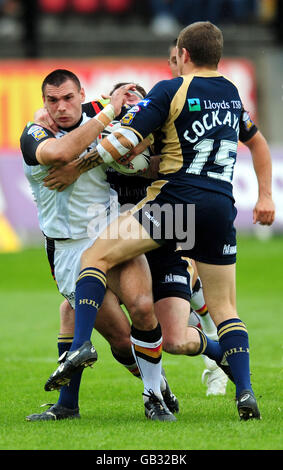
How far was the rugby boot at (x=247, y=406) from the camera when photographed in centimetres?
520

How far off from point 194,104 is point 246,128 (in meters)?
0.61

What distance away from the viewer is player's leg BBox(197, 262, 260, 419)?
538cm

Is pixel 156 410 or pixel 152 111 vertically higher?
pixel 152 111

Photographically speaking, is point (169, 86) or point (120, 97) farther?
point (120, 97)

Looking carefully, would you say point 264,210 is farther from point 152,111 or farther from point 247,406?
point 247,406

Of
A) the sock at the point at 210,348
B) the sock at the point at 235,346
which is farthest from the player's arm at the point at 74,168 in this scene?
the sock at the point at 210,348

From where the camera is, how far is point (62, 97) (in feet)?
18.4

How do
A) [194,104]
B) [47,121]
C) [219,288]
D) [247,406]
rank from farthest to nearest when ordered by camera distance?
[47,121]
[219,288]
[194,104]
[247,406]

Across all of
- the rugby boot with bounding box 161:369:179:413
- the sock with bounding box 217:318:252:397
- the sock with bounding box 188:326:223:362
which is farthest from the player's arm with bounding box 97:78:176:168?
the rugby boot with bounding box 161:369:179:413

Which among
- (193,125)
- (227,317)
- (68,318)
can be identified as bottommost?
(68,318)

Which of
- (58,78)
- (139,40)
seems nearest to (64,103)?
(58,78)

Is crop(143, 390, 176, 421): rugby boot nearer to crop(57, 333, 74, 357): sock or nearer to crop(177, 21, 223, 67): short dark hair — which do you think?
crop(57, 333, 74, 357): sock

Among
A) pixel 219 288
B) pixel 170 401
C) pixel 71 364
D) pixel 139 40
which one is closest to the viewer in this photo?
pixel 71 364

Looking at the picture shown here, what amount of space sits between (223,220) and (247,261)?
11.0 m
